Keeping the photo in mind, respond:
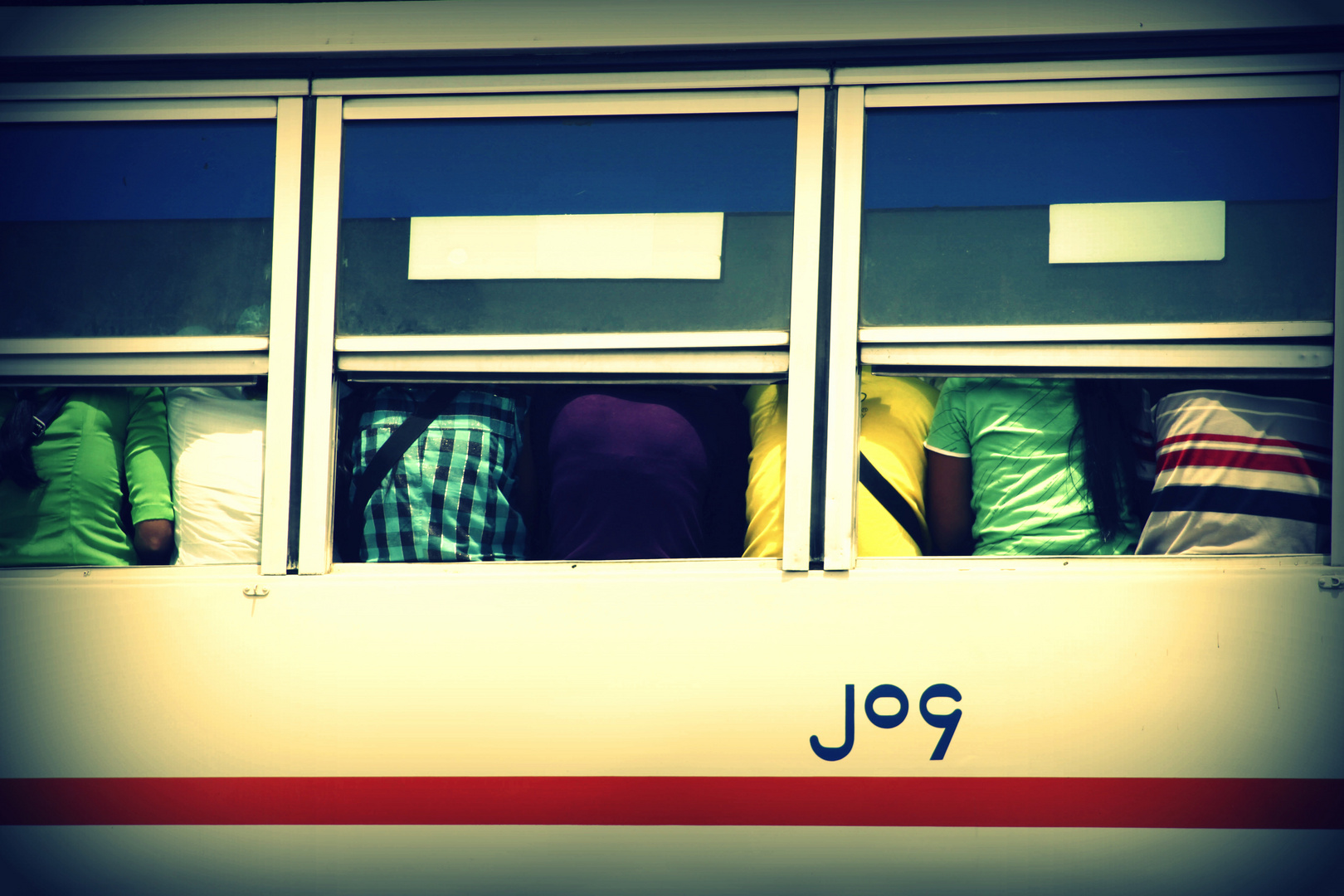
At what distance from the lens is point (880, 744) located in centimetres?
179

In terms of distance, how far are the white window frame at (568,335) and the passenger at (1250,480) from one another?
0.80 meters

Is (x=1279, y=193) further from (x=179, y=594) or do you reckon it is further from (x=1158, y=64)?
(x=179, y=594)

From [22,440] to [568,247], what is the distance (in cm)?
135

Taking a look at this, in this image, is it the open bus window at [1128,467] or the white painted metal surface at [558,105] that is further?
the white painted metal surface at [558,105]

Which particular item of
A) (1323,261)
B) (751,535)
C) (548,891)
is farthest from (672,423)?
(1323,261)

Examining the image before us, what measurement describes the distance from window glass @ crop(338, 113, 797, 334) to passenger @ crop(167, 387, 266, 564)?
346 mm

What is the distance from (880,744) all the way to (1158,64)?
5.17 ft

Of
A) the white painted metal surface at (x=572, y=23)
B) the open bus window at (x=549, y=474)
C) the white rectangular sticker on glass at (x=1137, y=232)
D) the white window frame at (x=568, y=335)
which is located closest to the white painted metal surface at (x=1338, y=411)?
the white rectangular sticker on glass at (x=1137, y=232)

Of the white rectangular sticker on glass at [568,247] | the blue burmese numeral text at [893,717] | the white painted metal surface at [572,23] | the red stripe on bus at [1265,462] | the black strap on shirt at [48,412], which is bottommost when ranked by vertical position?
the blue burmese numeral text at [893,717]

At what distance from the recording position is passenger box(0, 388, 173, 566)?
6.70ft

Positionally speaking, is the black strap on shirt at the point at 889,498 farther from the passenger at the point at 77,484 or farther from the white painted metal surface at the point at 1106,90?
the passenger at the point at 77,484

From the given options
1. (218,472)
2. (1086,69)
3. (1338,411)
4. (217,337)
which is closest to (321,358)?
(217,337)

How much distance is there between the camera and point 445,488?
200 centimetres

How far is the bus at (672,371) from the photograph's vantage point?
1.78 meters
